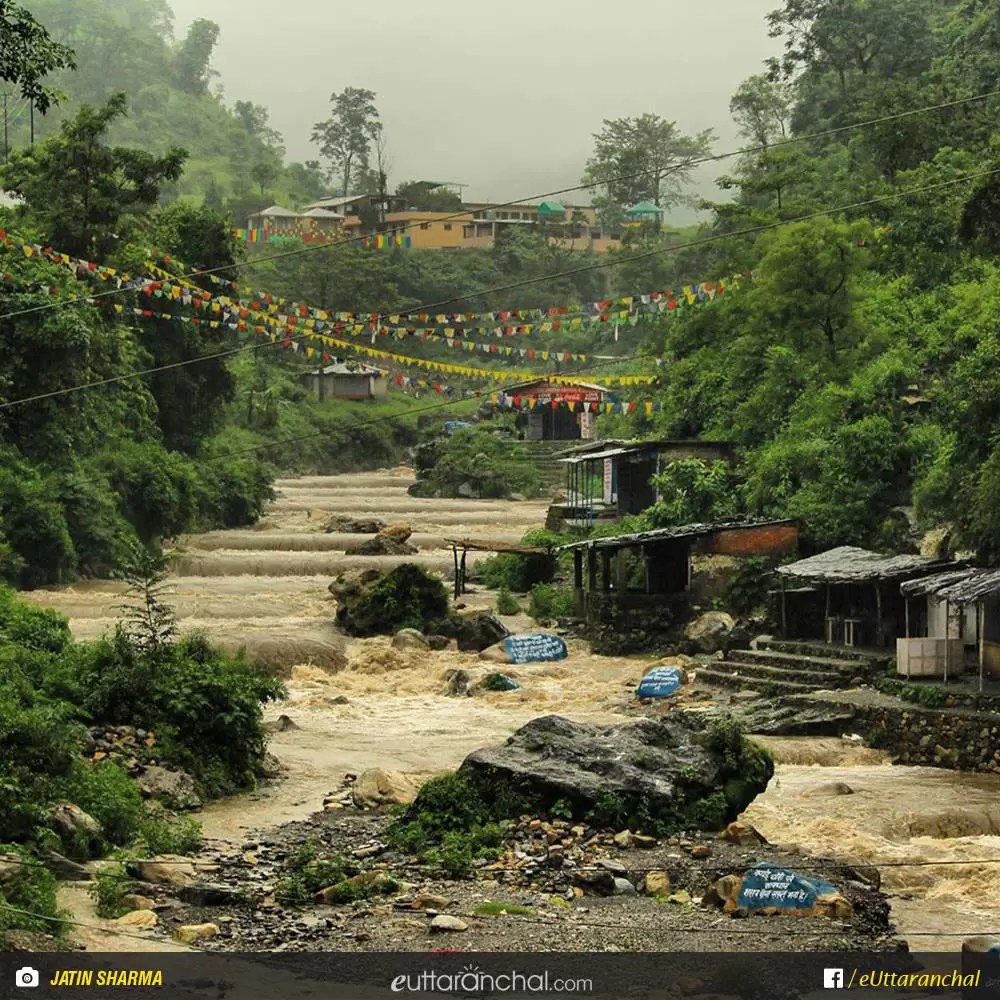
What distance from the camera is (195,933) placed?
12.7 meters

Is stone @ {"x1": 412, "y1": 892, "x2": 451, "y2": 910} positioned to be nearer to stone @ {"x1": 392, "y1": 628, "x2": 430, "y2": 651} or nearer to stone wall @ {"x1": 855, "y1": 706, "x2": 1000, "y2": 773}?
stone wall @ {"x1": 855, "y1": 706, "x2": 1000, "y2": 773}

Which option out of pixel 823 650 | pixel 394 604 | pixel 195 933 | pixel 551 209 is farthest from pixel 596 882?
pixel 551 209

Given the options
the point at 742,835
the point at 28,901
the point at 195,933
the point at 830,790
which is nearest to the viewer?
the point at 28,901

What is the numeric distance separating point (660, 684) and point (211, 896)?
13395 mm

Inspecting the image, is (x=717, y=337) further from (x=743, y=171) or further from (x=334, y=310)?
(x=334, y=310)

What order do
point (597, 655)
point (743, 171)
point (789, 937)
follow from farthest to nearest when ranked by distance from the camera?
point (743, 171) → point (597, 655) → point (789, 937)

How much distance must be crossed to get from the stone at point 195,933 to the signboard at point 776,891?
4.16 metres

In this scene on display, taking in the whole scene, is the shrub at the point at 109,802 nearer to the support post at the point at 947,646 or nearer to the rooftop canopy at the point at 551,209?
the support post at the point at 947,646

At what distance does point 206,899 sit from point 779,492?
2161 centimetres

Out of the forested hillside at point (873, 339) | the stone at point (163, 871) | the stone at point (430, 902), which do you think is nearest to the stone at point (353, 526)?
the forested hillside at point (873, 339)

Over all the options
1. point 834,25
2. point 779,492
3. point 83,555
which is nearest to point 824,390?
point 779,492

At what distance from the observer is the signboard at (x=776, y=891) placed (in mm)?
13531

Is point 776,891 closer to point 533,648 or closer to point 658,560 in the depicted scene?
point 533,648

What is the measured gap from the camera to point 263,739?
1998 centimetres
